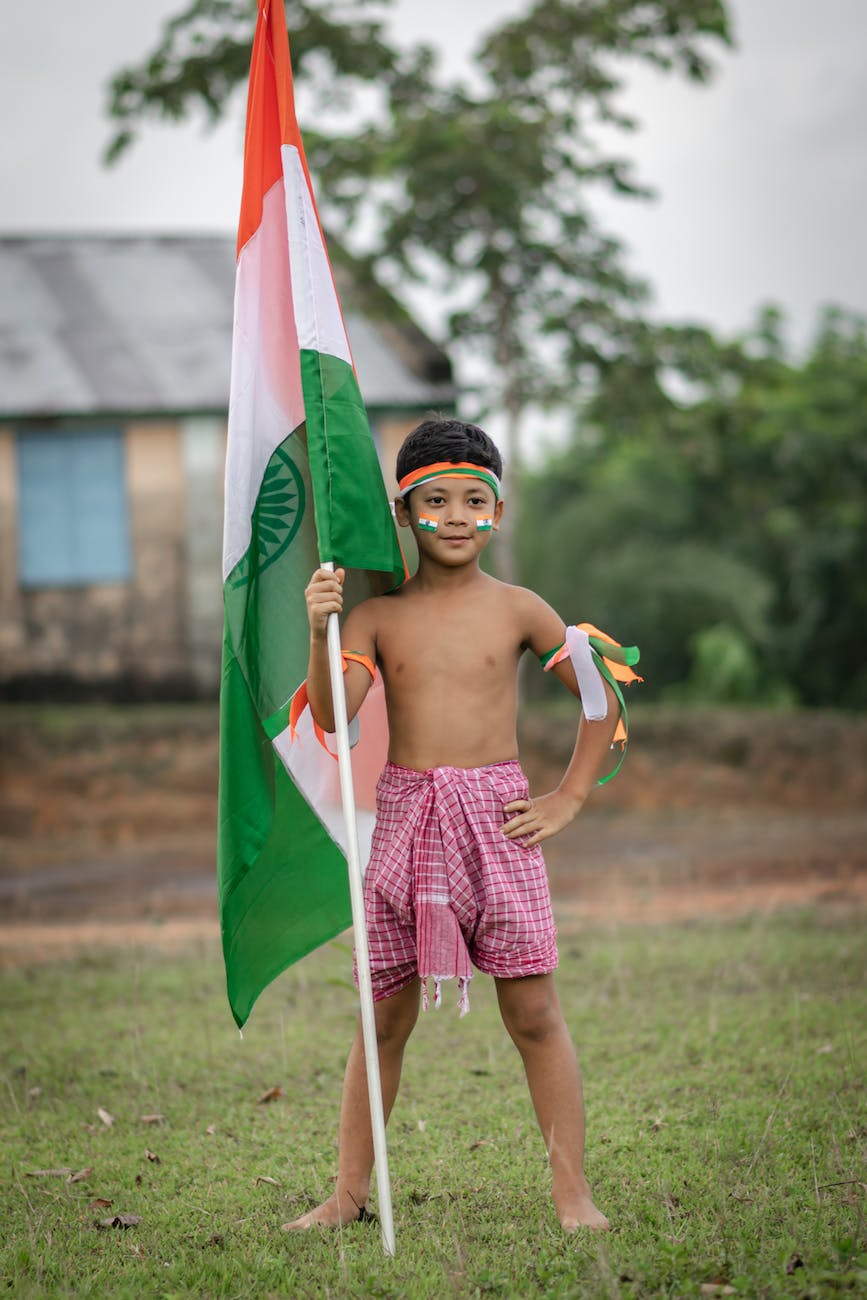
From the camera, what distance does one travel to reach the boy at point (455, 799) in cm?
347

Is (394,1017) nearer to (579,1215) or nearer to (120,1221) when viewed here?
(579,1215)

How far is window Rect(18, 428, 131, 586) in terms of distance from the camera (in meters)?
15.2

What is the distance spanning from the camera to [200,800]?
14055 mm

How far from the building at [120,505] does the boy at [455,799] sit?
11.3m

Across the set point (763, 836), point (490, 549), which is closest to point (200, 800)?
point (490, 549)

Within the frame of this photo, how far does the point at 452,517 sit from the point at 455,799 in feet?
2.31

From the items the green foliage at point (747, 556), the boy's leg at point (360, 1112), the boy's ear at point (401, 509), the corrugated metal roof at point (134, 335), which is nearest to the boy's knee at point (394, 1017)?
the boy's leg at point (360, 1112)

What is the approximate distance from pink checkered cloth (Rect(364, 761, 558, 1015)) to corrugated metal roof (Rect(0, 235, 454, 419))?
464 inches

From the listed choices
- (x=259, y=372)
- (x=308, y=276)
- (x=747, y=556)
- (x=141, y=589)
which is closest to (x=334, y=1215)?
(x=259, y=372)

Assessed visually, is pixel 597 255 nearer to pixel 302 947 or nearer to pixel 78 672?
pixel 78 672

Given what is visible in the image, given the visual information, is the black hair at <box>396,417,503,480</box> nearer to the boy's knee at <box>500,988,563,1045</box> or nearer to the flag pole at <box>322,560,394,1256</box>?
the flag pole at <box>322,560,394,1256</box>

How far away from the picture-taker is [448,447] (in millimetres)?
3680

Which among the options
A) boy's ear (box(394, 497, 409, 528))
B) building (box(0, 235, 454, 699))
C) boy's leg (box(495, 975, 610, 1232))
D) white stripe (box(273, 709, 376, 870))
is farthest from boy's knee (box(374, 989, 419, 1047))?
building (box(0, 235, 454, 699))

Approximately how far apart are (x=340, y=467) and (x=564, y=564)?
713 inches
